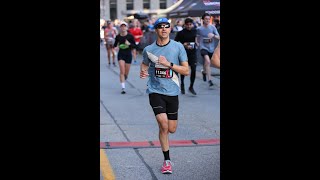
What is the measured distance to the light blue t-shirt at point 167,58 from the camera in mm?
6219

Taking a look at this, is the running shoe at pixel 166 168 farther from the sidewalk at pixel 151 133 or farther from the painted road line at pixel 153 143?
the painted road line at pixel 153 143

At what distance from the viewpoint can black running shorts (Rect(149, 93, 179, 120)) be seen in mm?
6242

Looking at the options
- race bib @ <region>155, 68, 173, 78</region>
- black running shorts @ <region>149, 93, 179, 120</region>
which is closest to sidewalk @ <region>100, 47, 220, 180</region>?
black running shorts @ <region>149, 93, 179, 120</region>

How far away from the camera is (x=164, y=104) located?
6.27 metres

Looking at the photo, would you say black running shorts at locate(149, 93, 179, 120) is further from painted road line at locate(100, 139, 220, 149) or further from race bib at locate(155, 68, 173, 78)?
painted road line at locate(100, 139, 220, 149)

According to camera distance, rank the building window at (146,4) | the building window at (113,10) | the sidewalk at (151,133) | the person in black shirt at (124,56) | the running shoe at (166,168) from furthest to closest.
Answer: the building window at (146,4) → the building window at (113,10) → the person in black shirt at (124,56) → the sidewalk at (151,133) → the running shoe at (166,168)

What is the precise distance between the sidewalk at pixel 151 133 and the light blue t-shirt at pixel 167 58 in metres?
0.92

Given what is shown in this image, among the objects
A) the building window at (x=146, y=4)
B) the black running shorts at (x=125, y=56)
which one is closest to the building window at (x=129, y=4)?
the building window at (x=146, y=4)
